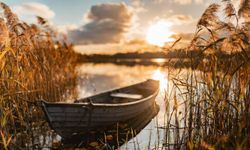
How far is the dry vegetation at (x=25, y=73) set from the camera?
475 centimetres

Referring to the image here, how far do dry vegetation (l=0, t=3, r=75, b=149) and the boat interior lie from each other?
1.48 meters

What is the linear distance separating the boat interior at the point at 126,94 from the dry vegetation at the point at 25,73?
58.4 inches

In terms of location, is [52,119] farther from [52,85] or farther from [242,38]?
[242,38]

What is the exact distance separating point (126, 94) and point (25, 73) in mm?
5718

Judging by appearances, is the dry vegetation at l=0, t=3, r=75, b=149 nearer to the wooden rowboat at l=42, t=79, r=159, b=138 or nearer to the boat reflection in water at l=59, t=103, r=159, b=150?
the wooden rowboat at l=42, t=79, r=159, b=138

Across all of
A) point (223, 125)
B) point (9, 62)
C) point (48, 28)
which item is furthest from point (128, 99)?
point (223, 125)

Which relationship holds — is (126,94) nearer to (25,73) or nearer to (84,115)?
(84,115)

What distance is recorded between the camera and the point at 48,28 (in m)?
10.9

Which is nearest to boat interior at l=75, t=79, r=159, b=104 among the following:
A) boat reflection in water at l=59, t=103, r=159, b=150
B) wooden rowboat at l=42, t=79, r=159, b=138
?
wooden rowboat at l=42, t=79, r=159, b=138

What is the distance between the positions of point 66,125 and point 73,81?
8003 mm

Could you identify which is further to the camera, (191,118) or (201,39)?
(201,39)

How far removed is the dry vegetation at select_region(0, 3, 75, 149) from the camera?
4.75 meters

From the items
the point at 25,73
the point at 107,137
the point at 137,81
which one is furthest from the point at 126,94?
the point at 137,81

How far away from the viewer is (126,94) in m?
11.3
